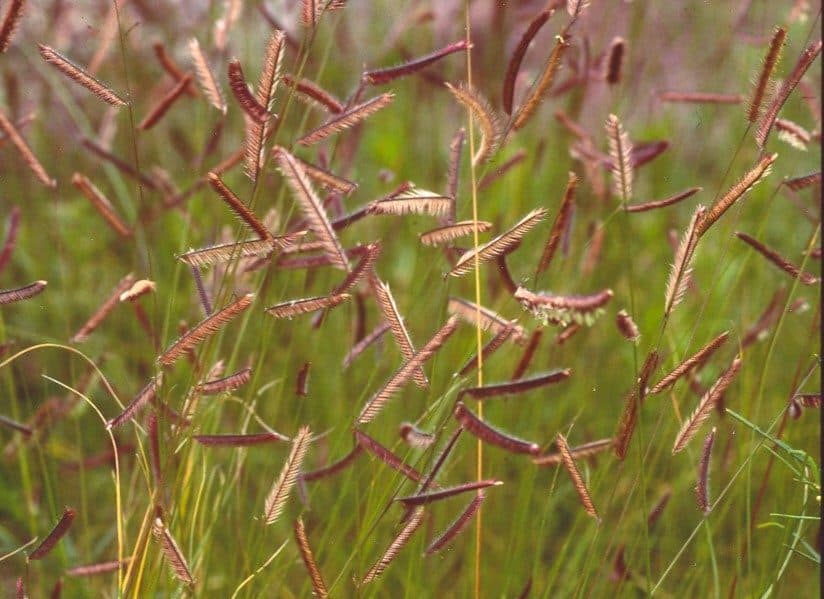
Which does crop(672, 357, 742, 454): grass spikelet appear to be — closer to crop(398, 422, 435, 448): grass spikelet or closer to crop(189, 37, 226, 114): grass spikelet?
crop(398, 422, 435, 448): grass spikelet

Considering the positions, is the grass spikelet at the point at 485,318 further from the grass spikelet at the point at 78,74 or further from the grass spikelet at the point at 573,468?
the grass spikelet at the point at 78,74

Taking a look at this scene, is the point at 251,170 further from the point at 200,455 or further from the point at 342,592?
the point at 342,592

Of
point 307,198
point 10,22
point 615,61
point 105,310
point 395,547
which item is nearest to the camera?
point 307,198

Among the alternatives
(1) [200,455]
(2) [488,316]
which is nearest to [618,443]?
(2) [488,316]

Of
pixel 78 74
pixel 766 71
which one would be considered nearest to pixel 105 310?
pixel 78 74

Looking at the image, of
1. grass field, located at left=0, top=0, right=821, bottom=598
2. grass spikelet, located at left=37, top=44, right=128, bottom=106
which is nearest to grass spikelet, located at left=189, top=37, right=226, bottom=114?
grass field, located at left=0, top=0, right=821, bottom=598

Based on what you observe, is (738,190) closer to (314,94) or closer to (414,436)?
(414,436)
